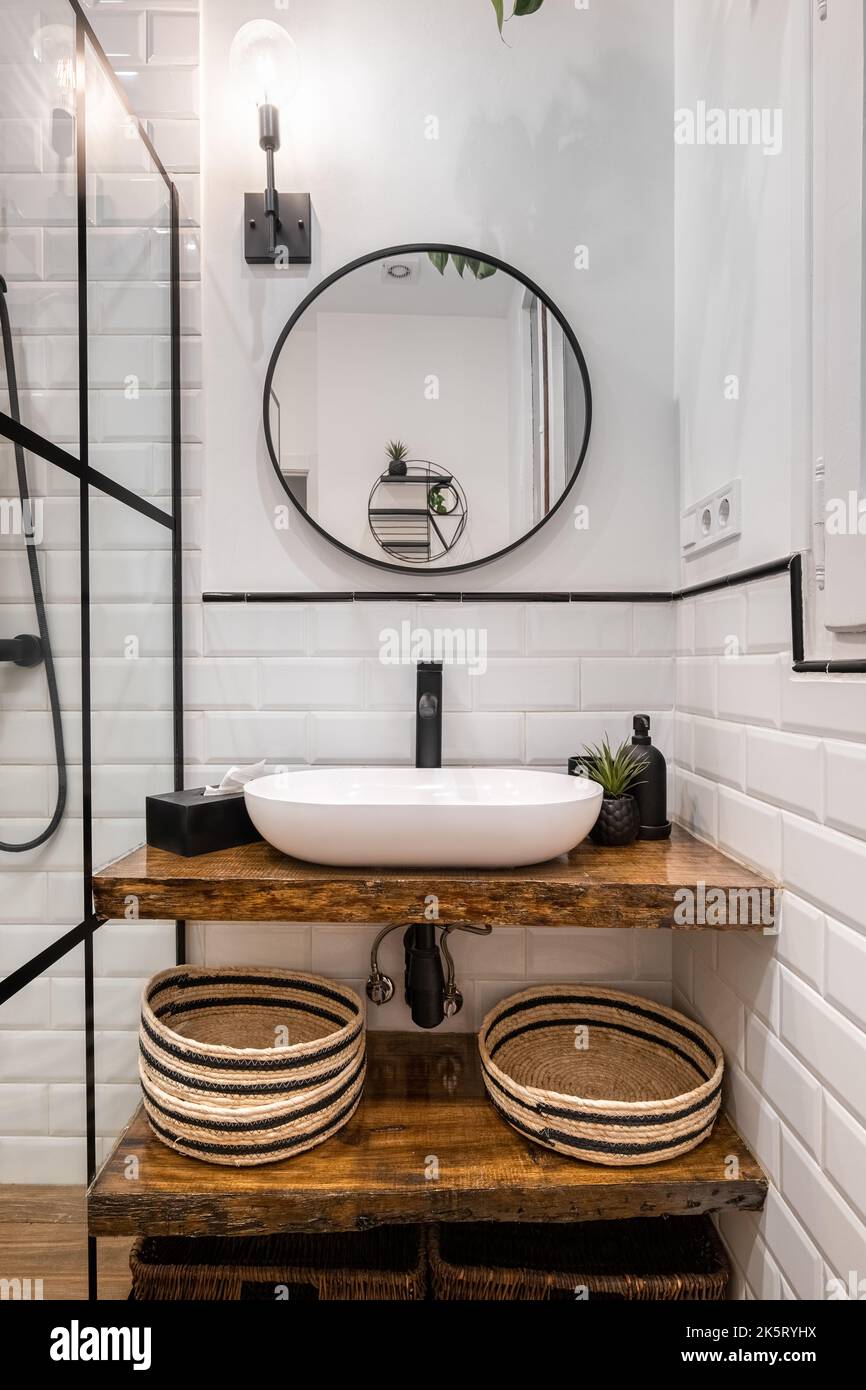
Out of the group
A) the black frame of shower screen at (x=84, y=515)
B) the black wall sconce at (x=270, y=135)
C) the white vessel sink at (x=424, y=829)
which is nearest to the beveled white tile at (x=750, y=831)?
the white vessel sink at (x=424, y=829)

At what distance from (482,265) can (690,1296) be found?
1804mm

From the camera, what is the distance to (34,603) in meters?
0.95

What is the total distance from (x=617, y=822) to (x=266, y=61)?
4.92ft

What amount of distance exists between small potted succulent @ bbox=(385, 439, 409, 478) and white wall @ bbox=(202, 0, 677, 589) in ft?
0.64

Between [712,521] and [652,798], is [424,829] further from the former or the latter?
[712,521]

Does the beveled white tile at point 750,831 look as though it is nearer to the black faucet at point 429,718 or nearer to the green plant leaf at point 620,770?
the green plant leaf at point 620,770

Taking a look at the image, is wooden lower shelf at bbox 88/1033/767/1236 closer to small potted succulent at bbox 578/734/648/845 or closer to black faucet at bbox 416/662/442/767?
small potted succulent at bbox 578/734/648/845

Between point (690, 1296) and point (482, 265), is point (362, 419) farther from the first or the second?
point (690, 1296)

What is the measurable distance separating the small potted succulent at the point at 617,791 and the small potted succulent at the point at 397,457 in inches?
25.8

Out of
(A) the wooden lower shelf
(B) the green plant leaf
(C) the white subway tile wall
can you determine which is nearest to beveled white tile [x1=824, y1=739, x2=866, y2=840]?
(C) the white subway tile wall

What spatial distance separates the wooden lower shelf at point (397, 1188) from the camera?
1035 mm

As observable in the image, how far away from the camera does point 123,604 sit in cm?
123

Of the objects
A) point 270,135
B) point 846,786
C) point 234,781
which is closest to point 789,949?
point 846,786

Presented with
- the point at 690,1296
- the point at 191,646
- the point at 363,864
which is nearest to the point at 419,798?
the point at 363,864
